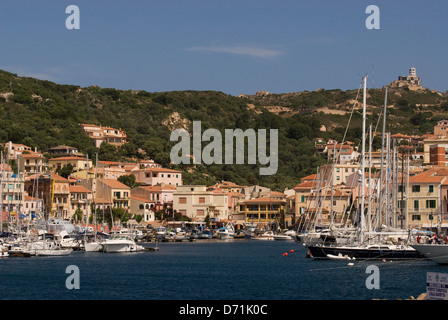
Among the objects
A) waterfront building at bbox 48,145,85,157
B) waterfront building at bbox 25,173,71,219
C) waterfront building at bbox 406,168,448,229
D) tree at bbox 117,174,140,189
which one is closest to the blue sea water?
waterfront building at bbox 406,168,448,229

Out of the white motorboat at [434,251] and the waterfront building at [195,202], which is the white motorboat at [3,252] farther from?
the waterfront building at [195,202]

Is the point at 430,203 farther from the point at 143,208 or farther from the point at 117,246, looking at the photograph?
the point at 143,208

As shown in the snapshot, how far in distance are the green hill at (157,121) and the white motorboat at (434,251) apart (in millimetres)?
74836

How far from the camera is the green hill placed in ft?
409

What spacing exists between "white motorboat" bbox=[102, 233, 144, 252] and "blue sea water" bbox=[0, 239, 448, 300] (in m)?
4.47

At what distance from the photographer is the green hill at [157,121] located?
12462 centimetres

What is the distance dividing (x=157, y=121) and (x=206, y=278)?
4588 inches

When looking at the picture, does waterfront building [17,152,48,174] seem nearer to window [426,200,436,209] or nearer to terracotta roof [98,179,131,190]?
terracotta roof [98,179,131,190]

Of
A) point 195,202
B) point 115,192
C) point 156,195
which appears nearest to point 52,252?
point 115,192

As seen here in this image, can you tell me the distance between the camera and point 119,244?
6100cm

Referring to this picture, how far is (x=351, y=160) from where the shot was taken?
12062 cm
